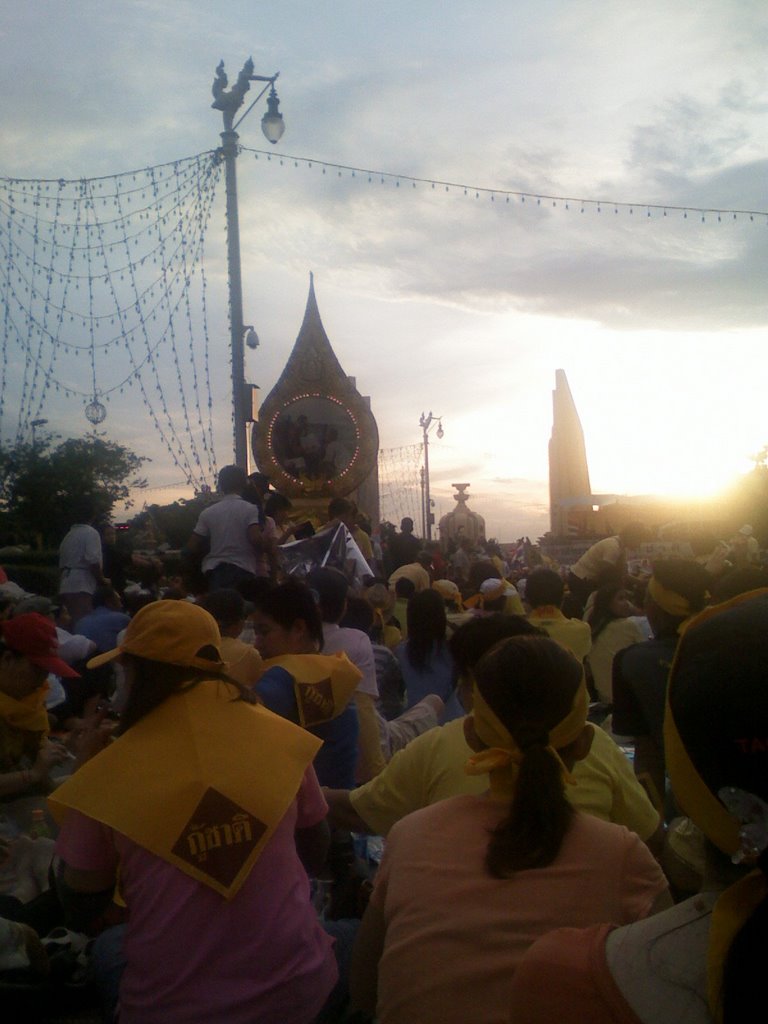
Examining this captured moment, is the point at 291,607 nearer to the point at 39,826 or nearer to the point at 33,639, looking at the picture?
the point at 33,639

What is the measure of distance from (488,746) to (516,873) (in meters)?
0.28

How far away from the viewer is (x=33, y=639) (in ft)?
14.3

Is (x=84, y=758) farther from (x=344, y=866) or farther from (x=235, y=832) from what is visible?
(x=344, y=866)

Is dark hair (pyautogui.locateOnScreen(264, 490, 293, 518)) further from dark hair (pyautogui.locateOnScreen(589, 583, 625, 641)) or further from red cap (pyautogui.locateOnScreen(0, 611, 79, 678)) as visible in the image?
red cap (pyautogui.locateOnScreen(0, 611, 79, 678))

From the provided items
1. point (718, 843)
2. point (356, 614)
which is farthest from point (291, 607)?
point (718, 843)

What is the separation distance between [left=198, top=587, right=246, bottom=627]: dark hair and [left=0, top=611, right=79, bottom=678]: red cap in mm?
767

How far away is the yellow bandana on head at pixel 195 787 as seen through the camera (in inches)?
96.7

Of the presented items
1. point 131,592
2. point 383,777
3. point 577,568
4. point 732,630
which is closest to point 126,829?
point 383,777

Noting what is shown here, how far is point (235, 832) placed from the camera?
252 cm

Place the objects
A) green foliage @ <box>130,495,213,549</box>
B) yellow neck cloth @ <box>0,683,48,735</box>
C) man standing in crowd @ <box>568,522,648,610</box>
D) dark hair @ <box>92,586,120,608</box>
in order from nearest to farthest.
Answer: yellow neck cloth @ <box>0,683,48,735</box> → dark hair @ <box>92,586,120,608</box> → man standing in crowd @ <box>568,522,648,610</box> → green foliage @ <box>130,495,213,549</box>

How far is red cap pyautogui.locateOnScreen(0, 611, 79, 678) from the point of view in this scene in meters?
4.33

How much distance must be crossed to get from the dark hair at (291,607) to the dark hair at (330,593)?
1.03 meters

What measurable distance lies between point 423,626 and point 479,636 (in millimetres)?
2890

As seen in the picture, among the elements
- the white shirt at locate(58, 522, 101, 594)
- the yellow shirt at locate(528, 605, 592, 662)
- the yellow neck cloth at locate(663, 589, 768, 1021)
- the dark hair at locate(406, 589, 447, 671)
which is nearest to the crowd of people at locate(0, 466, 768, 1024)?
the yellow neck cloth at locate(663, 589, 768, 1021)
